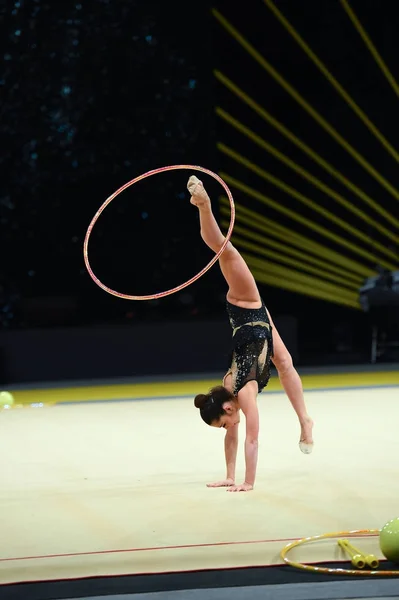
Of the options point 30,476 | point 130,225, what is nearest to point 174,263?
point 130,225

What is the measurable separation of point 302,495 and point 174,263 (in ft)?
23.0

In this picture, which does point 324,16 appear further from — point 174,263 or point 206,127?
point 174,263

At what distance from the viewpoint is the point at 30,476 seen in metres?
5.41

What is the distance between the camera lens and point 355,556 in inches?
128

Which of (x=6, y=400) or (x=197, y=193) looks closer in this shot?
(x=197, y=193)

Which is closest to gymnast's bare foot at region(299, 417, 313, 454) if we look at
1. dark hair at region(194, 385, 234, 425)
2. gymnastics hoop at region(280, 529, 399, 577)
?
dark hair at region(194, 385, 234, 425)

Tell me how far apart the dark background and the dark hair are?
6219mm

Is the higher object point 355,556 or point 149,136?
point 149,136

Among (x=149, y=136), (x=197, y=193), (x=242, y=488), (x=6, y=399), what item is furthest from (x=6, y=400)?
(x=197, y=193)

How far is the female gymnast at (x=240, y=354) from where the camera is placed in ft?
14.9

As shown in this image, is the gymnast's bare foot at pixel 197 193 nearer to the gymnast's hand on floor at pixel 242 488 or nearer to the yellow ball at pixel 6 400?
the gymnast's hand on floor at pixel 242 488

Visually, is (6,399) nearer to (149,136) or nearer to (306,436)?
(149,136)

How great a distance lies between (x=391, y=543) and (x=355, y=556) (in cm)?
14

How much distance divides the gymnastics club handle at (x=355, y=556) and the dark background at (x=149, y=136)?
24.2 ft
